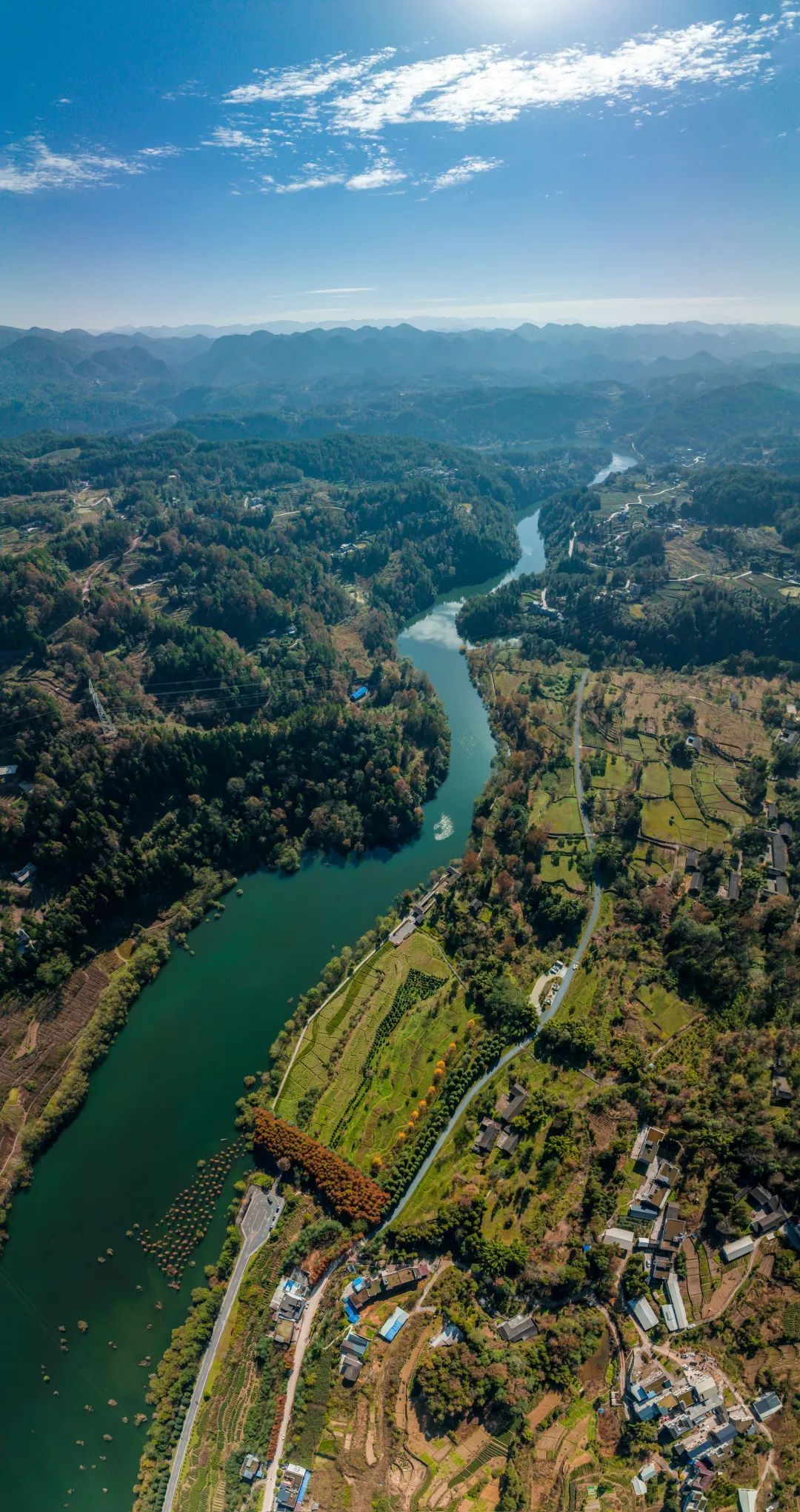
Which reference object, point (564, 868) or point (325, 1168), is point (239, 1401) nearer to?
point (325, 1168)

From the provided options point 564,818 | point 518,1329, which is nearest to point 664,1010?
point 564,818

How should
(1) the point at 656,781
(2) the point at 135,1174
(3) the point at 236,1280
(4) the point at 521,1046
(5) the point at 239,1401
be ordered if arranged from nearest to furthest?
(5) the point at 239,1401 → (3) the point at 236,1280 → (2) the point at 135,1174 → (4) the point at 521,1046 → (1) the point at 656,781

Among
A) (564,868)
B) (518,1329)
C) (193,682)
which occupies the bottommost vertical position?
(518,1329)

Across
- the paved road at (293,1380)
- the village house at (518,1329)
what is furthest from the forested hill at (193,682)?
the village house at (518,1329)

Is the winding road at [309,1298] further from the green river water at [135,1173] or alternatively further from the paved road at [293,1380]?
the green river water at [135,1173]

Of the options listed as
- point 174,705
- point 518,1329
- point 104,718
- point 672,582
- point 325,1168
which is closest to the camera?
point 518,1329

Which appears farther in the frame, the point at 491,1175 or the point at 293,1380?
the point at 491,1175
